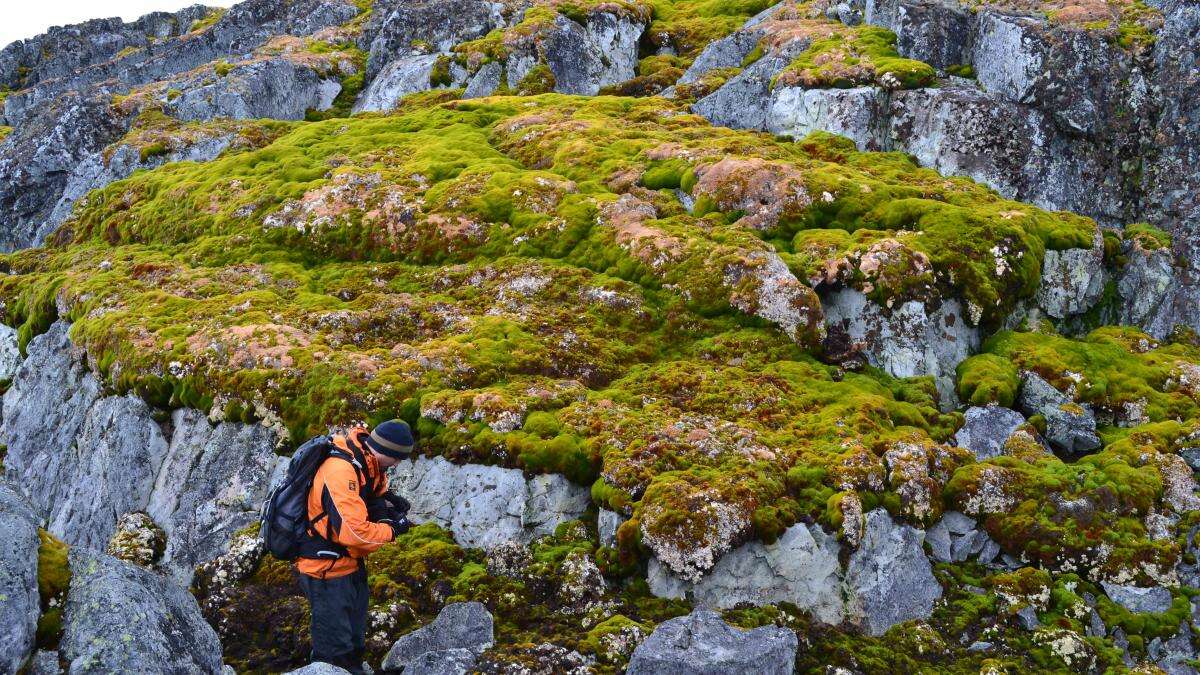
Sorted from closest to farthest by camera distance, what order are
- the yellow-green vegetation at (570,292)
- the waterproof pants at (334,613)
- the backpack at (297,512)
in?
A: the backpack at (297,512) → the waterproof pants at (334,613) → the yellow-green vegetation at (570,292)

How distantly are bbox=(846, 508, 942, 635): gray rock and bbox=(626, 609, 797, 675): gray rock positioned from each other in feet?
7.59

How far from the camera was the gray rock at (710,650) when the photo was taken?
37.3 feet

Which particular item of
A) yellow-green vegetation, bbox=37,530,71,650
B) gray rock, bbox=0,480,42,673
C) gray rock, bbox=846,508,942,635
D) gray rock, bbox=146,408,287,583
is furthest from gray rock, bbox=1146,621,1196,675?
gray rock, bbox=146,408,287,583

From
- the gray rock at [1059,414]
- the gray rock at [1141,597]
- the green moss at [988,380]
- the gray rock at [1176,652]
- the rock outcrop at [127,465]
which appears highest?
the rock outcrop at [127,465]

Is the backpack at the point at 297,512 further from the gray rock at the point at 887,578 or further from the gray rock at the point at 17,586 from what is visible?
the gray rock at the point at 887,578

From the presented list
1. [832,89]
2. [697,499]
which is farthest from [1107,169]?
[697,499]

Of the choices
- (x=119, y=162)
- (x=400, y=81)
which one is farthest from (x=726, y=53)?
(x=119, y=162)

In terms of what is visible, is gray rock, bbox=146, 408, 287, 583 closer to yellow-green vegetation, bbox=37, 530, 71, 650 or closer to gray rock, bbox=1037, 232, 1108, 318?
yellow-green vegetation, bbox=37, 530, 71, 650

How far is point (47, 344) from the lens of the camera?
23.6 meters

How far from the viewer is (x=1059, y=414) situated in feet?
61.8

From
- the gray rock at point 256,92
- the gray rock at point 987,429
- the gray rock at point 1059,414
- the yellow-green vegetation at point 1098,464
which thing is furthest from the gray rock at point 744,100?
the gray rock at point 256,92

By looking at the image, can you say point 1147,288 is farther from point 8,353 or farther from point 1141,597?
point 8,353

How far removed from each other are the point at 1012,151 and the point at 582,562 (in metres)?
21.0

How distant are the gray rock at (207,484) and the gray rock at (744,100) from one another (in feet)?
71.0
